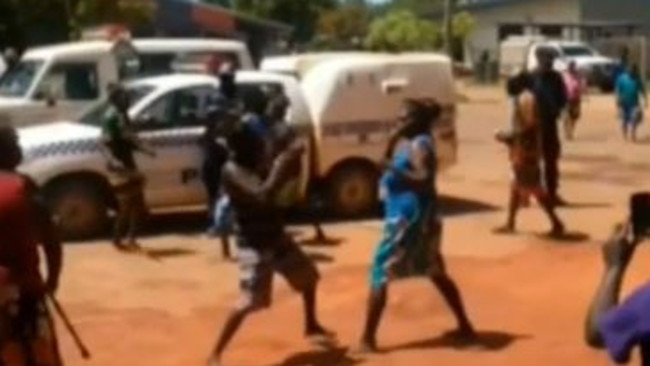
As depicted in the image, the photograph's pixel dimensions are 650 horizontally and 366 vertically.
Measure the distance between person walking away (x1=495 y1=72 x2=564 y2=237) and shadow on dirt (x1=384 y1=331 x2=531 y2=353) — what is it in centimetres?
395

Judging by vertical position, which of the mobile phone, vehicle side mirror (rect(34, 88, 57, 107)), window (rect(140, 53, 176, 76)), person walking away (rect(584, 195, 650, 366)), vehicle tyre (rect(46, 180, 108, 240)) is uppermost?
the mobile phone

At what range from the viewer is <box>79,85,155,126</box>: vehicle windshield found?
Answer: 14.6 metres

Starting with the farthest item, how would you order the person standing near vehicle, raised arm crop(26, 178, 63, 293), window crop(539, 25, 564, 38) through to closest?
window crop(539, 25, 564, 38), the person standing near vehicle, raised arm crop(26, 178, 63, 293)

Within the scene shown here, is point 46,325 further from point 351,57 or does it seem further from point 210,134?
point 351,57

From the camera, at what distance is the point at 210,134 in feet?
45.6

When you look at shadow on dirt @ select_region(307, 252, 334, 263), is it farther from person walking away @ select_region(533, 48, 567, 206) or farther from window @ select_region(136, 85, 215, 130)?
person walking away @ select_region(533, 48, 567, 206)

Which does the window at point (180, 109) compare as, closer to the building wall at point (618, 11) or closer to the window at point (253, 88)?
the window at point (253, 88)

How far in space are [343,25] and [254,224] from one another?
5773 centimetres

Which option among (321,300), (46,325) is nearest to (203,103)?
(321,300)

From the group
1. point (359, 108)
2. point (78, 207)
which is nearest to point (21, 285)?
point (78, 207)

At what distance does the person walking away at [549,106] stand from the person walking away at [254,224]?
568 centimetres

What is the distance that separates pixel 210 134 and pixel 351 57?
109 inches

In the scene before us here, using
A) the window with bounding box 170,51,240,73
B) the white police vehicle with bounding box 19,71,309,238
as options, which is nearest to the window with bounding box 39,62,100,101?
the window with bounding box 170,51,240,73

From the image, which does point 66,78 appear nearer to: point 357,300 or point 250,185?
point 357,300
